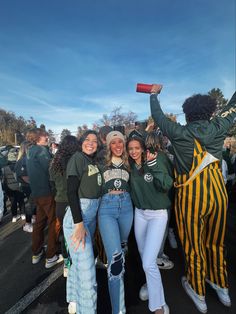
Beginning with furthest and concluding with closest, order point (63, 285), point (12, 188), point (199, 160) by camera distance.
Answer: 1. point (12, 188)
2. point (63, 285)
3. point (199, 160)

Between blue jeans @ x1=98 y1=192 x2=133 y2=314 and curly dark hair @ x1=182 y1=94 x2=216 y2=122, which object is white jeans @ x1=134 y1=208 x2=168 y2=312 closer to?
blue jeans @ x1=98 y1=192 x2=133 y2=314

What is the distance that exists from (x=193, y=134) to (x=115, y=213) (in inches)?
46.9

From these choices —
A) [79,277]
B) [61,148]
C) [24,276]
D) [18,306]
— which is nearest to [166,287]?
[79,277]

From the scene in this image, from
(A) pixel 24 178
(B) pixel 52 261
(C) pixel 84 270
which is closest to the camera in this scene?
(C) pixel 84 270

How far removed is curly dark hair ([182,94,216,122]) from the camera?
7.11 ft

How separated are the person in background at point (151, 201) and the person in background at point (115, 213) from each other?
118 mm

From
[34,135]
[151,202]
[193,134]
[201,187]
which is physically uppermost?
[34,135]

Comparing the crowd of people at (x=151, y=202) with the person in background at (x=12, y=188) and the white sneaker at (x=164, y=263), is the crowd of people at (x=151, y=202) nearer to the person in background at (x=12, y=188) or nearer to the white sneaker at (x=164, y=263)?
the white sneaker at (x=164, y=263)

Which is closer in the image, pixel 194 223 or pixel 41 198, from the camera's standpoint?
pixel 194 223

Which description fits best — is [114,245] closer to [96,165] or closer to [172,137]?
[96,165]

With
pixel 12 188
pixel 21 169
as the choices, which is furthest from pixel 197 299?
pixel 12 188

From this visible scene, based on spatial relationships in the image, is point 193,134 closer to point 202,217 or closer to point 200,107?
point 200,107

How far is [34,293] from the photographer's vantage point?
8.68ft

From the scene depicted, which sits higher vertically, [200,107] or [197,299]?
[200,107]
